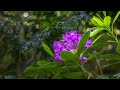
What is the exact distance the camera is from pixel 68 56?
1.04 m

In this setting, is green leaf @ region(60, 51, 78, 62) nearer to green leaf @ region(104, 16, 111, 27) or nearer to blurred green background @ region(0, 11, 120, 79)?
green leaf @ region(104, 16, 111, 27)

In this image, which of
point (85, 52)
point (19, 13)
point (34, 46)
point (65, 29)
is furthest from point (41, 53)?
point (85, 52)

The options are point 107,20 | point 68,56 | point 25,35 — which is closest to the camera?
point 68,56

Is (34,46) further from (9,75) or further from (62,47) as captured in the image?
(62,47)

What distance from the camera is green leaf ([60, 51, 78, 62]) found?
1023 mm

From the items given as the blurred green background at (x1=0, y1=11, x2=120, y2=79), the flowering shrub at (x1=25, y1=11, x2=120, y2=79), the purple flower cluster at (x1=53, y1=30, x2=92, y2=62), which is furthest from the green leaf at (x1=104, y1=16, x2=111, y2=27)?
the blurred green background at (x1=0, y1=11, x2=120, y2=79)

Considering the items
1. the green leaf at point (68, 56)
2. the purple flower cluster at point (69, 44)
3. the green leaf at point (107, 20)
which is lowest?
the green leaf at point (68, 56)

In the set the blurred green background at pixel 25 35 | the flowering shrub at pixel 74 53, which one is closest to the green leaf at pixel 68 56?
the flowering shrub at pixel 74 53

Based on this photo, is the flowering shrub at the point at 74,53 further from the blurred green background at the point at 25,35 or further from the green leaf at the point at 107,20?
the blurred green background at the point at 25,35

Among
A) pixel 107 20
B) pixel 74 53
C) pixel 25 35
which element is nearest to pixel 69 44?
pixel 74 53

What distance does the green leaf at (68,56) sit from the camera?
40.3 inches

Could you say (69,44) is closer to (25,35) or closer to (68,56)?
(68,56)

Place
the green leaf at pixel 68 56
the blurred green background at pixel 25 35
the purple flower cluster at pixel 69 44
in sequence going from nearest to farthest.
Answer: the green leaf at pixel 68 56 → the purple flower cluster at pixel 69 44 → the blurred green background at pixel 25 35
